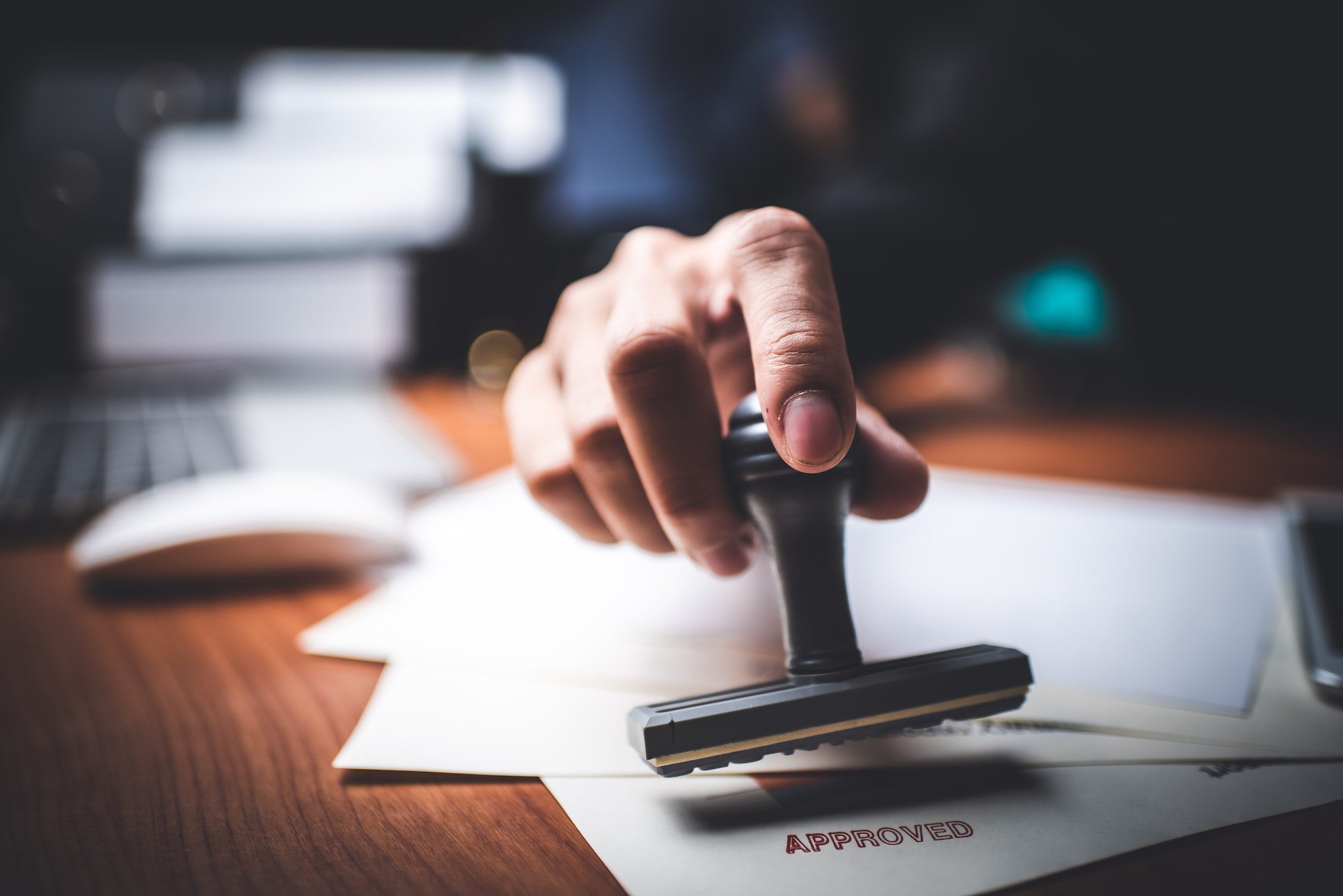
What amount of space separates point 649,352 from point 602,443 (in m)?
0.06

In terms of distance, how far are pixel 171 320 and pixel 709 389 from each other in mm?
927

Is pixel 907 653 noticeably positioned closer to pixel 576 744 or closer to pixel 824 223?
pixel 576 744

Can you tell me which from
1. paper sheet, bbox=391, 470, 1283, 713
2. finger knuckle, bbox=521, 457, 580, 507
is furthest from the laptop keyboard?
finger knuckle, bbox=521, 457, 580, 507

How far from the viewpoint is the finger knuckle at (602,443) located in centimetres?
36

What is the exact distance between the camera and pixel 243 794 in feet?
0.93

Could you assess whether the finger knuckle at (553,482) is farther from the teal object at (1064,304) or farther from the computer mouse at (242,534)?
the teal object at (1064,304)

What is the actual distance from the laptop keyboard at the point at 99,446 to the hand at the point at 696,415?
330mm

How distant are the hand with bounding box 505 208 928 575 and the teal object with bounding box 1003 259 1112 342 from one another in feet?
2.28

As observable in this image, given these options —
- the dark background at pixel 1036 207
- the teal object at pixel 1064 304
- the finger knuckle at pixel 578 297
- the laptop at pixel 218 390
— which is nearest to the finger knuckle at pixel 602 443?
the finger knuckle at pixel 578 297

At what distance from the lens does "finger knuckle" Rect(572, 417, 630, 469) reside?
1.17 ft

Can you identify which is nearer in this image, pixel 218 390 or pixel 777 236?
pixel 777 236

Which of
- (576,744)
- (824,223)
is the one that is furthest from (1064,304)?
(576,744)

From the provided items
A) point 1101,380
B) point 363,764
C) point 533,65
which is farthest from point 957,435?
point 533,65

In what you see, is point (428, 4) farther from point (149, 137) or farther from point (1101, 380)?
point (1101, 380)
